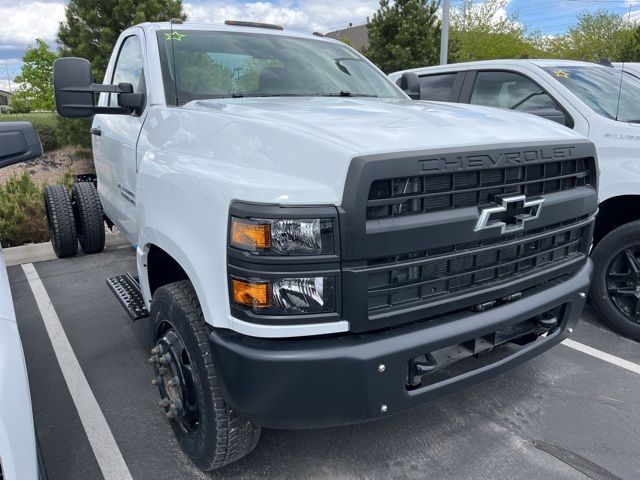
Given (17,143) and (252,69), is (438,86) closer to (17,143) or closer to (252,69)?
(252,69)

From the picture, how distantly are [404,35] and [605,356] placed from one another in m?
12.1

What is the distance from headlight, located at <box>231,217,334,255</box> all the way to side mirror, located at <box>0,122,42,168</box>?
3.48ft

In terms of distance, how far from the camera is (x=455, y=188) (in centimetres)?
205

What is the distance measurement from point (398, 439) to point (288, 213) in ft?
4.99

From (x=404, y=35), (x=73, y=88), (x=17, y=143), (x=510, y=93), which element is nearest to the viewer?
(x=17, y=143)

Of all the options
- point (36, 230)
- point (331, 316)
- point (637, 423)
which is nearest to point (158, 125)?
point (331, 316)

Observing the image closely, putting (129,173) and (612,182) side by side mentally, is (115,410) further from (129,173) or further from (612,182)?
(612,182)

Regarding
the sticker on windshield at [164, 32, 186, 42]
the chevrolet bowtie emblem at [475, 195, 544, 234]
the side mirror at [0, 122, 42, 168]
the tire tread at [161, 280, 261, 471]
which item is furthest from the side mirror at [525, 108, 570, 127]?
the side mirror at [0, 122, 42, 168]

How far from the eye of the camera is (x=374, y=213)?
1.91 metres

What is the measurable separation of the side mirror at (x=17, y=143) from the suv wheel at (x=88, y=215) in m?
3.25

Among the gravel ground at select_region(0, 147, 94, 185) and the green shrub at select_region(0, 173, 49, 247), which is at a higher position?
the green shrub at select_region(0, 173, 49, 247)

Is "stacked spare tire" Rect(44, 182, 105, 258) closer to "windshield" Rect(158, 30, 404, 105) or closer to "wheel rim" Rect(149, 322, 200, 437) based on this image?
"windshield" Rect(158, 30, 404, 105)

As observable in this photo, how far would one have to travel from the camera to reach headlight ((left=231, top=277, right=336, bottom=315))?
1844 mm

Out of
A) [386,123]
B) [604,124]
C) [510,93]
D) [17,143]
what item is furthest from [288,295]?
[510,93]
